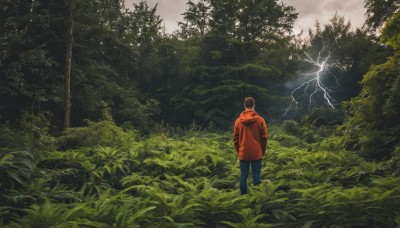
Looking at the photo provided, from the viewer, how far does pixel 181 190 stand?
7.88m

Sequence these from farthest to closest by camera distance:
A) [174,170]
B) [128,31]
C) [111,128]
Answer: [128,31], [111,128], [174,170]

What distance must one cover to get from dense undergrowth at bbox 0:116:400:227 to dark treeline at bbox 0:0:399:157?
8.80 feet

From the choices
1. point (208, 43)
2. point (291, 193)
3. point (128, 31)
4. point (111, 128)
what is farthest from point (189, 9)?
point (291, 193)

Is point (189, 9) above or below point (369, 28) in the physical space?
above

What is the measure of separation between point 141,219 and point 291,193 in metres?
3.48

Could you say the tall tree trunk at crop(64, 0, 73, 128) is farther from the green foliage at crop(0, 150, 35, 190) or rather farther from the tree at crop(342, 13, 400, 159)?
the tree at crop(342, 13, 400, 159)

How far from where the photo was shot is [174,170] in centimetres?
963

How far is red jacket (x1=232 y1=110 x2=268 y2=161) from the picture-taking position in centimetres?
745

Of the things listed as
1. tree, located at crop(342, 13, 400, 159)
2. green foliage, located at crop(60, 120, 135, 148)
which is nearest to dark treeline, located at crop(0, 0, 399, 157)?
tree, located at crop(342, 13, 400, 159)

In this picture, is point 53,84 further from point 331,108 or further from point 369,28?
point 369,28

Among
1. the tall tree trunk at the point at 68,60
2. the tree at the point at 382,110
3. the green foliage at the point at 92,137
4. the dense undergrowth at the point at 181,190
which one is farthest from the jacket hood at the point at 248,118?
the tall tree trunk at the point at 68,60

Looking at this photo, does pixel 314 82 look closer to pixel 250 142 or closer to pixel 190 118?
pixel 190 118

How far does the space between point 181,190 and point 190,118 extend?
62.4 ft

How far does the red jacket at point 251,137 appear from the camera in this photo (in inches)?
293
